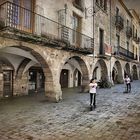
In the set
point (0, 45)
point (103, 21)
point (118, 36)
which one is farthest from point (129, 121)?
point (118, 36)

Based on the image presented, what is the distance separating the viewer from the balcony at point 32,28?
326 inches

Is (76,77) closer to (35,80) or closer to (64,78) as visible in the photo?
(64,78)

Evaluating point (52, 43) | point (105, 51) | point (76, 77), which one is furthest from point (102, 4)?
point (52, 43)

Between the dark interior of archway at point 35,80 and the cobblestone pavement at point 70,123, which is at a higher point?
the dark interior of archway at point 35,80

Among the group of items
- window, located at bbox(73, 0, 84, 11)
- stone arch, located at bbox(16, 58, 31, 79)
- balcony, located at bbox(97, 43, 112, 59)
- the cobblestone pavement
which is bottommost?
the cobblestone pavement

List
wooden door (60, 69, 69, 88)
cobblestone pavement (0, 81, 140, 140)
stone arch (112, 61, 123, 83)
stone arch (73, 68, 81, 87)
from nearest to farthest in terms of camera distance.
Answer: cobblestone pavement (0, 81, 140, 140), wooden door (60, 69, 69, 88), stone arch (73, 68, 81, 87), stone arch (112, 61, 123, 83)

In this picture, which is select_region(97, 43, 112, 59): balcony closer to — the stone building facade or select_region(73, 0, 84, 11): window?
the stone building facade

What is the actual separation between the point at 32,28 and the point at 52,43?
45.6 inches

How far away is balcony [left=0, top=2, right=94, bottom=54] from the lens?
8281mm

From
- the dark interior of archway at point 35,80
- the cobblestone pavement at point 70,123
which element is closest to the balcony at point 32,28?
the cobblestone pavement at point 70,123

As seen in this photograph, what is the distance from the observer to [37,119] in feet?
23.4

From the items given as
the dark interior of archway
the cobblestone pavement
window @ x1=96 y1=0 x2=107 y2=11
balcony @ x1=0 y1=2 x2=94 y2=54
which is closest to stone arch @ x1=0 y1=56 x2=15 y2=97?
the dark interior of archway

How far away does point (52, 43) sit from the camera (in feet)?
33.3

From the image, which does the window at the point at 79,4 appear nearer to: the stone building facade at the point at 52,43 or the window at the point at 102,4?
the stone building facade at the point at 52,43
